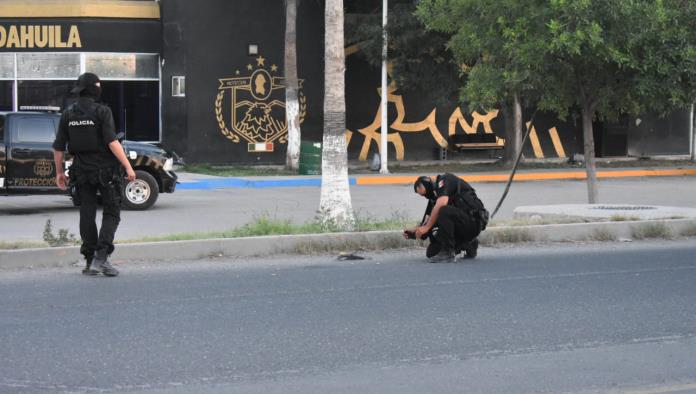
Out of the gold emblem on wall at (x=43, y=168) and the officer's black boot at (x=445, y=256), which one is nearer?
the officer's black boot at (x=445, y=256)

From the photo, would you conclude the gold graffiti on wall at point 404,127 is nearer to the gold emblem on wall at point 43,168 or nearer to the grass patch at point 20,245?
the gold emblem on wall at point 43,168

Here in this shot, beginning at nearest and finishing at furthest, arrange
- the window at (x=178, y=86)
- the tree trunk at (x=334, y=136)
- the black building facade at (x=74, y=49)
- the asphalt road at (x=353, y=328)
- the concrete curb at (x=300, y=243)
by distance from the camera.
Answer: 1. the asphalt road at (x=353, y=328)
2. the concrete curb at (x=300, y=243)
3. the tree trunk at (x=334, y=136)
4. the black building facade at (x=74, y=49)
5. the window at (x=178, y=86)

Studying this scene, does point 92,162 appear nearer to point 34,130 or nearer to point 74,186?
point 74,186

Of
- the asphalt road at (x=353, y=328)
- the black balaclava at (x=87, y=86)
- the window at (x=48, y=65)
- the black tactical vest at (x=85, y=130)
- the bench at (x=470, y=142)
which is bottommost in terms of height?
the asphalt road at (x=353, y=328)

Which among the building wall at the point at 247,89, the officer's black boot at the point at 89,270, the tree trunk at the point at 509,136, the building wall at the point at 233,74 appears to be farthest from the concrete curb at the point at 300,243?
the building wall at the point at 233,74

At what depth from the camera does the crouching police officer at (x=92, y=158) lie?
9.55m

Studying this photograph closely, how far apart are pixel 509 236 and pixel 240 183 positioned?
11803mm

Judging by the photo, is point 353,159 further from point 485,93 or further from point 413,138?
point 485,93

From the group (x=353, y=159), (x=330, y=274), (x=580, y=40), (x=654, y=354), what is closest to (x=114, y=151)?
(x=330, y=274)

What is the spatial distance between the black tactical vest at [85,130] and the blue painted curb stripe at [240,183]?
13.5 metres

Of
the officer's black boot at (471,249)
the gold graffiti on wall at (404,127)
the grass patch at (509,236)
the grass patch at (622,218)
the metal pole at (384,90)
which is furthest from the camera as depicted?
the gold graffiti on wall at (404,127)

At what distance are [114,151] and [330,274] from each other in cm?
251

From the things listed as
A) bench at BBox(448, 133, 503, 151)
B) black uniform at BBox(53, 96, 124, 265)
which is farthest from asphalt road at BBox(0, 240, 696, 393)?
bench at BBox(448, 133, 503, 151)

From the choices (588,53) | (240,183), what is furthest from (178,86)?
(588,53)
